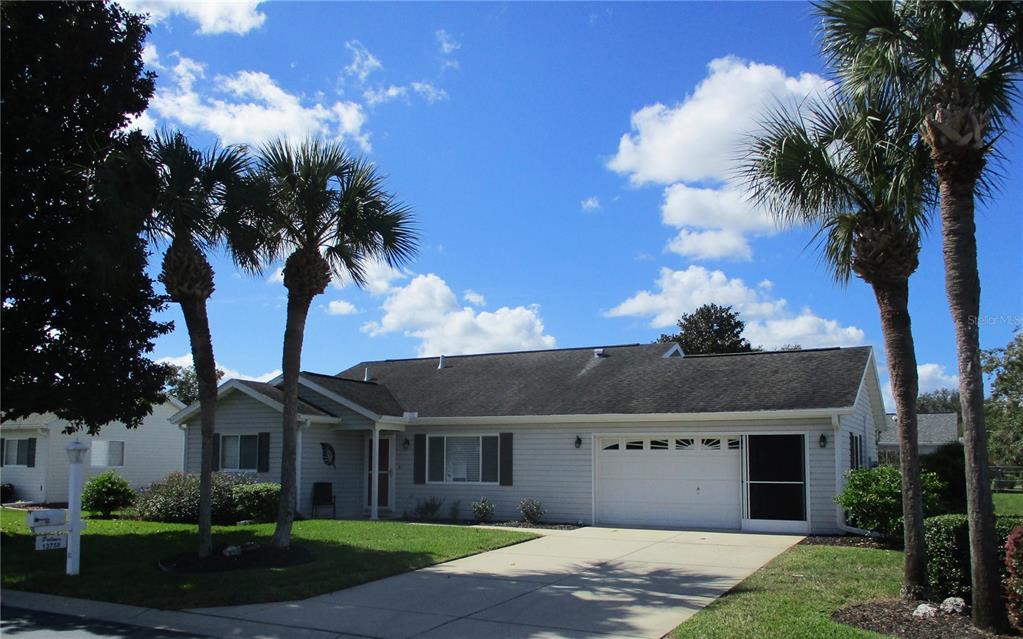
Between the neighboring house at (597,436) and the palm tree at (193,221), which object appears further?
the neighboring house at (597,436)

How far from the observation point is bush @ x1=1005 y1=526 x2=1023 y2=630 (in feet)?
25.8

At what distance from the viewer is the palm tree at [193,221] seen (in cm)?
1227

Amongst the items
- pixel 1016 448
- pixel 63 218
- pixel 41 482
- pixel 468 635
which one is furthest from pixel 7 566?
pixel 1016 448

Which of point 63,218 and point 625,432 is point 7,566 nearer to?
point 63,218

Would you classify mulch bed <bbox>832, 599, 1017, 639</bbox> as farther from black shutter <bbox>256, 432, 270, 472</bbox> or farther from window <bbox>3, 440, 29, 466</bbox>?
window <bbox>3, 440, 29, 466</bbox>

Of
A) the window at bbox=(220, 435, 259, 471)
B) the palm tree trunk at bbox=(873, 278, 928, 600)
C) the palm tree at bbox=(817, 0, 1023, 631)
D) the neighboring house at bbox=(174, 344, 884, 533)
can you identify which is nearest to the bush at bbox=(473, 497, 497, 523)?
the neighboring house at bbox=(174, 344, 884, 533)

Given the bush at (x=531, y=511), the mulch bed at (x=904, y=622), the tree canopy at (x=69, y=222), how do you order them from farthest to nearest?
the bush at (x=531, y=511) < the tree canopy at (x=69, y=222) < the mulch bed at (x=904, y=622)

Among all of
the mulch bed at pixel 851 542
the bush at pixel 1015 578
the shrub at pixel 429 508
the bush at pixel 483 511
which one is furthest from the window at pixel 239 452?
the bush at pixel 1015 578

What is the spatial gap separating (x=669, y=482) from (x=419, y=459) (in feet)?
22.3

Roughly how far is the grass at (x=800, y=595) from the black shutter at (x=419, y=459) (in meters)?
10.5

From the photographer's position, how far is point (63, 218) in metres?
13.4

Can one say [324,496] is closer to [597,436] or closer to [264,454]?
[264,454]

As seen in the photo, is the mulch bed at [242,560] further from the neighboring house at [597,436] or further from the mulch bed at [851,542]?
the mulch bed at [851,542]

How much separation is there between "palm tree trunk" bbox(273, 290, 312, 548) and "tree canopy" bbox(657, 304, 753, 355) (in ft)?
109
